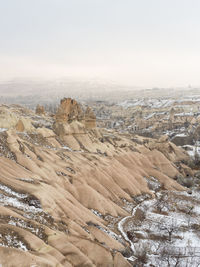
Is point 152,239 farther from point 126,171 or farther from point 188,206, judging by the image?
point 126,171

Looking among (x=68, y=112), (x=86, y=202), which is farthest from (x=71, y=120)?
(x=86, y=202)

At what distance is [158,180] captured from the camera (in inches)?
1435

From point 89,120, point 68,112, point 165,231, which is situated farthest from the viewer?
point 89,120

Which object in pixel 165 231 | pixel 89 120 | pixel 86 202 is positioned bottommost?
pixel 165 231

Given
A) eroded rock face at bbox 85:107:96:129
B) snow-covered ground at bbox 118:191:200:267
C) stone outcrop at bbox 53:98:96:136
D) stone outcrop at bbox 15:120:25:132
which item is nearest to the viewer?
snow-covered ground at bbox 118:191:200:267

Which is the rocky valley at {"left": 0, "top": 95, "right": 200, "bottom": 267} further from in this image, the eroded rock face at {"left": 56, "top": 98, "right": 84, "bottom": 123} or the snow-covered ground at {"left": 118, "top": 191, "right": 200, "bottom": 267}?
the eroded rock face at {"left": 56, "top": 98, "right": 84, "bottom": 123}

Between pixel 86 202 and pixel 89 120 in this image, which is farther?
pixel 89 120

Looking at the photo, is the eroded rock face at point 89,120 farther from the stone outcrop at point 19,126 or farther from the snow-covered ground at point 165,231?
the snow-covered ground at point 165,231

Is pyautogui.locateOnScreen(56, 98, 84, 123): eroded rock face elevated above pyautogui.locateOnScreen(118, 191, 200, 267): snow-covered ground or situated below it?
above

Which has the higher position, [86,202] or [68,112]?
[68,112]

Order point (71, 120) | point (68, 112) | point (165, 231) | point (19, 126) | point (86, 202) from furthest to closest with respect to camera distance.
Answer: point (68, 112) < point (71, 120) < point (19, 126) < point (86, 202) < point (165, 231)

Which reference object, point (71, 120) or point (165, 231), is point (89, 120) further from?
point (165, 231)

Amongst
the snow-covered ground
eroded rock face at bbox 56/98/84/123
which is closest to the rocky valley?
the snow-covered ground

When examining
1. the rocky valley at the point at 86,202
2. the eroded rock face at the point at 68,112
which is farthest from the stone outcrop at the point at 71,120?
the rocky valley at the point at 86,202
